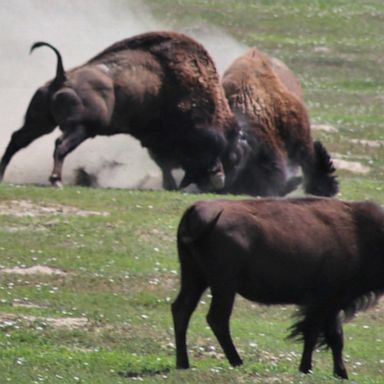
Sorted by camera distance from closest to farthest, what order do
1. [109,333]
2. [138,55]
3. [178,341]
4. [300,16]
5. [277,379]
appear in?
[277,379]
[178,341]
[109,333]
[138,55]
[300,16]

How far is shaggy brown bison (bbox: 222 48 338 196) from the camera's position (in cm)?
2255

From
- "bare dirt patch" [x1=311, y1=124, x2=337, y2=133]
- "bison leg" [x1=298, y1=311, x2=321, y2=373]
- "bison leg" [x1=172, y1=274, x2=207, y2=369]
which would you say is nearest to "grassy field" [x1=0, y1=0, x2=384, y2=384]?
"bison leg" [x1=298, y1=311, x2=321, y2=373]

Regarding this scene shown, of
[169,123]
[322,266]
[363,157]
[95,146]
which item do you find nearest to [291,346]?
[322,266]

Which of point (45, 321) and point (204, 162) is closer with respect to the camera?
point (45, 321)

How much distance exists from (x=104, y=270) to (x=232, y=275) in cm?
402

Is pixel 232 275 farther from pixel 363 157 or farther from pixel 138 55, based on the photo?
pixel 363 157

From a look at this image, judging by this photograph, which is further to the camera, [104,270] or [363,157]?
[363,157]

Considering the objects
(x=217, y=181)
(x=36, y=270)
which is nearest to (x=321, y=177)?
(x=217, y=181)

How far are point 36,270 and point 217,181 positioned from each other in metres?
6.79

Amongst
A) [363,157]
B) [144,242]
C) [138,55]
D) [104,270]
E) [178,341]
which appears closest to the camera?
[178,341]

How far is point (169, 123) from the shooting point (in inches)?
859

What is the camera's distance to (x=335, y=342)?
12633 millimetres

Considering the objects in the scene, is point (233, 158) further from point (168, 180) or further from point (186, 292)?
point (186, 292)

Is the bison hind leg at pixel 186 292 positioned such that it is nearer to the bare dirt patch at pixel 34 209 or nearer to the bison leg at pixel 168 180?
the bare dirt patch at pixel 34 209
